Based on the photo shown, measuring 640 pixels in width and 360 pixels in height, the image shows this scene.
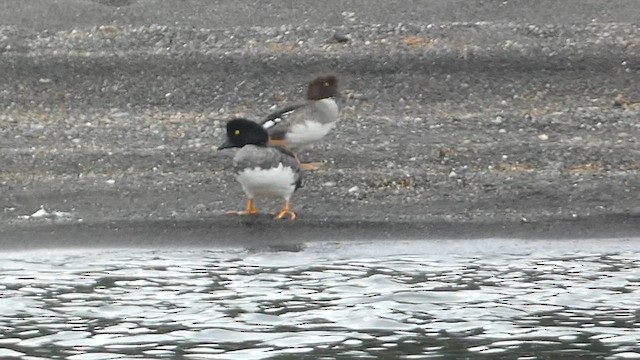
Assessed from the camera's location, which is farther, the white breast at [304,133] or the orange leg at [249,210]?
the white breast at [304,133]

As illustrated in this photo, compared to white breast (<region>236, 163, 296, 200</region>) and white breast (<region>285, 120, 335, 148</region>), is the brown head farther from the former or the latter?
white breast (<region>236, 163, 296, 200</region>)

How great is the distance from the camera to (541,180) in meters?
14.4

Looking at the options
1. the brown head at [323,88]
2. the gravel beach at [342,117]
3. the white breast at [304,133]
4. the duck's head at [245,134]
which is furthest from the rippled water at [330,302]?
the brown head at [323,88]

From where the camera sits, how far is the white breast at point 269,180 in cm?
1323

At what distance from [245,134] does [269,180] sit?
60 centimetres

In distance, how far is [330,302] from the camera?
10.7 meters

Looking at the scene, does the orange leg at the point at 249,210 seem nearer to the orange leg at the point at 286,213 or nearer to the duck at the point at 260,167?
the duck at the point at 260,167

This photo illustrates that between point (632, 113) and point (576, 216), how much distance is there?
3642 mm

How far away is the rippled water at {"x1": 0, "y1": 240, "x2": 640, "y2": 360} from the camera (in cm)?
941

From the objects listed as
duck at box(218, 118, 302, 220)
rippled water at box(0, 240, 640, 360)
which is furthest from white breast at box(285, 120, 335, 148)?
rippled water at box(0, 240, 640, 360)

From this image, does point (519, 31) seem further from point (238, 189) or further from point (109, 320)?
point (109, 320)

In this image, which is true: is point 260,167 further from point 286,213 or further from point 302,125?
point 302,125

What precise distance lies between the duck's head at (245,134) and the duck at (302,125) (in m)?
1.29

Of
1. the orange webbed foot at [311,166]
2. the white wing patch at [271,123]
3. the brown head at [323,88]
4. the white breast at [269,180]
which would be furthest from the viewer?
the brown head at [323,88]
